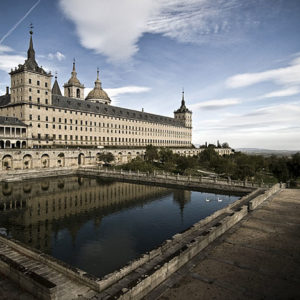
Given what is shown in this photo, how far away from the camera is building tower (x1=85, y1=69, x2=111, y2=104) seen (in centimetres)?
10869

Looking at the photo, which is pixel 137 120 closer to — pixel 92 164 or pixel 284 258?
pixel 92 164

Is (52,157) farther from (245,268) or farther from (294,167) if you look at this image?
(245,268)

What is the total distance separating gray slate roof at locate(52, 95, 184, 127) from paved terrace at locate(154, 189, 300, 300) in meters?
69.5

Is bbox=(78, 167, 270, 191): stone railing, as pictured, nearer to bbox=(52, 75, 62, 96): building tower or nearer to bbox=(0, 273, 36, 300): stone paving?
bbox=(0, 273, 36, 300): stone paving

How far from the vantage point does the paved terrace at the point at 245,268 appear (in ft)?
33.8

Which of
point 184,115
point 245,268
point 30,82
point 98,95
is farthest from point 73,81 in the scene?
point 245,268

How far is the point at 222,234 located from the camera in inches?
679

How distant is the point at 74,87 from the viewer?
330ft

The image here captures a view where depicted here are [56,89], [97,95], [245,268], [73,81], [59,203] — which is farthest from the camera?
[97,95]

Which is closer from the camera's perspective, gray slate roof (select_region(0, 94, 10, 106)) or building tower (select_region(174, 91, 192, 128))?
gray slate roof (select_region(0, 94, 10, 106))

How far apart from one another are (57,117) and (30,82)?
1197cm

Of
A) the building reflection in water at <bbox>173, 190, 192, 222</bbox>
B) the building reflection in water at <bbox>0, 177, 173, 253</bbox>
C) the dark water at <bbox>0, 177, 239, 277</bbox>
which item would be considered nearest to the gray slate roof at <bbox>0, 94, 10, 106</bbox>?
the building reflection in water at <bbox>0, 177, 173, 253</bbox>

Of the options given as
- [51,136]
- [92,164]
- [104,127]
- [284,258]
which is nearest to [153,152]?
[92,164]

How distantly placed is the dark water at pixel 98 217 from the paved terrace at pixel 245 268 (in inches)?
236
